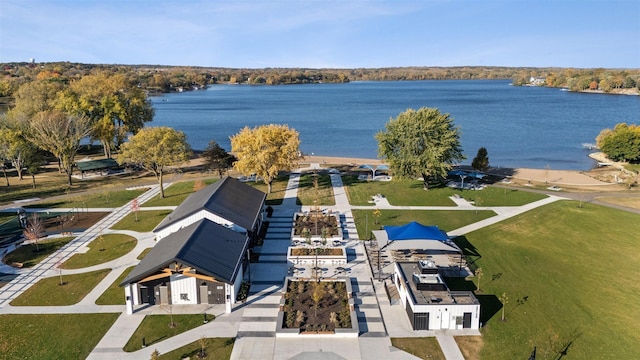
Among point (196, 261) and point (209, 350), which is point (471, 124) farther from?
point (209, 350)

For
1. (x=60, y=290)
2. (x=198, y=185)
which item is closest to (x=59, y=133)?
(x=198, y=185)

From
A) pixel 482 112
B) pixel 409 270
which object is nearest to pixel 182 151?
pixel 409 270

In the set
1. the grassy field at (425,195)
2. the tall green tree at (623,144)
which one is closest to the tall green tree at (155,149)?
the grassy field at (425,195)

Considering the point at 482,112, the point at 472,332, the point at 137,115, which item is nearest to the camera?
the point at 472,332

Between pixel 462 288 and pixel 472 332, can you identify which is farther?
pixel 462 288

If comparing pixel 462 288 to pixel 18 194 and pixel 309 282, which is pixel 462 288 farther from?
pixel 18 194
